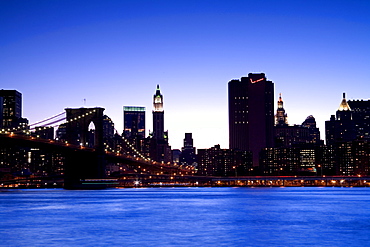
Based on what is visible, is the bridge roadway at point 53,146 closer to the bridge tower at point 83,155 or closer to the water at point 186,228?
the bridge tower at point 83,155

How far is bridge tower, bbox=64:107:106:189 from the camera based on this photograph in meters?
114

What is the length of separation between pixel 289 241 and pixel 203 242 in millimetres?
4634

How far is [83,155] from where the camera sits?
374 feet

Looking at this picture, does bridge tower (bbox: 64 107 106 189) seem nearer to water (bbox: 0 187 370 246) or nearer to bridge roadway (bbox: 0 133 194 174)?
bridge roadway (bbox: 0 133 194 174)

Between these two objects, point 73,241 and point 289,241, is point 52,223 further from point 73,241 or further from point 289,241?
point 289,241

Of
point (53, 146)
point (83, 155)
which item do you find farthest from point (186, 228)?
point (83, 155)

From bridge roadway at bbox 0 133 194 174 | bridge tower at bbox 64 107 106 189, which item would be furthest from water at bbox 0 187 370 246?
bridge tower at bbox 64 107 106 189

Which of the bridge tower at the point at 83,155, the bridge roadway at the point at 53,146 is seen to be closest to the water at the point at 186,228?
the bridge roadway at the point at 53,146

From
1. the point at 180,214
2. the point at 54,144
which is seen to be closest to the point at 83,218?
the point at 180,214

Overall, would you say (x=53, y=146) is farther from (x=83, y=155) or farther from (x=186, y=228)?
(x=186, y=228)

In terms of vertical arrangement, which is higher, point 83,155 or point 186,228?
point 83,155

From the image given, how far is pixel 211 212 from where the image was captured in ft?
199

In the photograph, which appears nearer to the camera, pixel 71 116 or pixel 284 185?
pixel 71 116

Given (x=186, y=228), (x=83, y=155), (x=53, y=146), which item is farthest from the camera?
(x=83, y=155)
